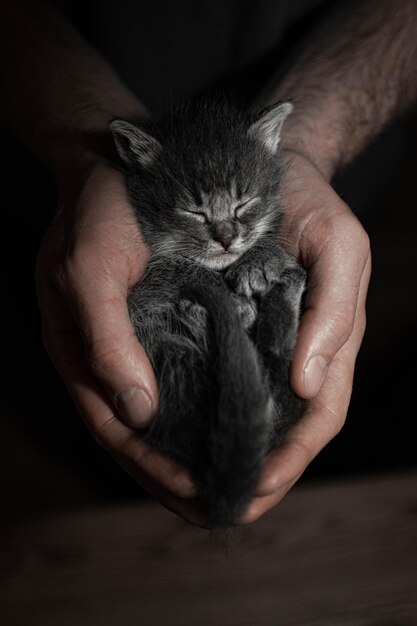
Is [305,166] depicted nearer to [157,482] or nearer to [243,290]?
[243,290]

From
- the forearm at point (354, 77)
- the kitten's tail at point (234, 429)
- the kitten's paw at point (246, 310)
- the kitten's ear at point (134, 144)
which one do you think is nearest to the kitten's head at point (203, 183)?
the kitten's ear at point (134, 144)

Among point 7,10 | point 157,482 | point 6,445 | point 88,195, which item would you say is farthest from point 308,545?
point 7,10

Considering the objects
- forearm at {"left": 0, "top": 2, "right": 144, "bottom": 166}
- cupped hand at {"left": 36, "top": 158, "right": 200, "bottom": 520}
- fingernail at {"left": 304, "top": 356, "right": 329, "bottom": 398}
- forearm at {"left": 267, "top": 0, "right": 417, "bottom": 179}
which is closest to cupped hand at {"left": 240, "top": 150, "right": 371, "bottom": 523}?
fingernail at {"left": 304, "top": 356, "right": 329, "bottom": 398}

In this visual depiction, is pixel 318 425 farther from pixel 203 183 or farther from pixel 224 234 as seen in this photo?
pixel 203 183

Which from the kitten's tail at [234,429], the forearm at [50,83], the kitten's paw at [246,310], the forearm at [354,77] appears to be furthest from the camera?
the forearm at [354,77]

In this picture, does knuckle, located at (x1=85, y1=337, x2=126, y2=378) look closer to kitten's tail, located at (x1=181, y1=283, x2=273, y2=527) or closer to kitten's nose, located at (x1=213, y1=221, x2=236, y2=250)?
kitten's tail, located at (x1=181, y1=283, x2=273, y2=527)

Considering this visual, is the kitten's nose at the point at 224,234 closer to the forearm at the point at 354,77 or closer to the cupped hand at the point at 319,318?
the cupped hand at the point at 319,318
